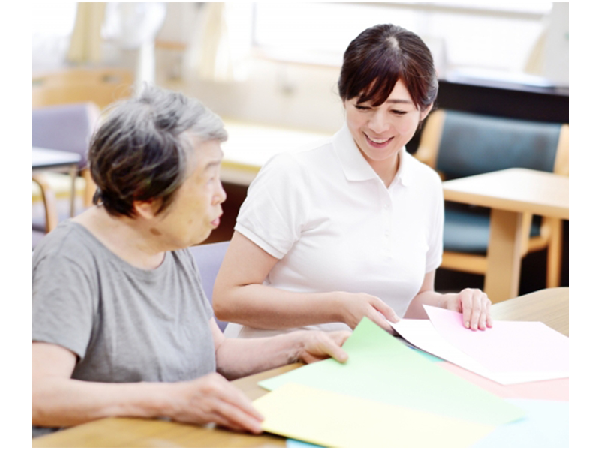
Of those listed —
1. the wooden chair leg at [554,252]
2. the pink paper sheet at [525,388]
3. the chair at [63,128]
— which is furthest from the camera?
the chair at [63,128]

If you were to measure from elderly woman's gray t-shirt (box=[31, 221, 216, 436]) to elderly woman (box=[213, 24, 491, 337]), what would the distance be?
0.31 m

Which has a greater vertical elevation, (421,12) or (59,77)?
(421,12)

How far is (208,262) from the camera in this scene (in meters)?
1.71

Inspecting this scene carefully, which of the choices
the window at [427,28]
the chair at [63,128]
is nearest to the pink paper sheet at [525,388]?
the chair at [63,128]

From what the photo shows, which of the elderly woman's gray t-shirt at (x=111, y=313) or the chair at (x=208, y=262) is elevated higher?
the elderly woman's gray t-shirt at (x=111, y=313)

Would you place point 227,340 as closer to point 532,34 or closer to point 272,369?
point 272,369

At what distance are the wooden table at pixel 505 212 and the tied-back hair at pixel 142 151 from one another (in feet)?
6.10

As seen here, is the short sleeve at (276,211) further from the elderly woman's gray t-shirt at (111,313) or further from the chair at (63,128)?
the chair at (63,128)

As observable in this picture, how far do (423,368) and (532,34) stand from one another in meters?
4.17

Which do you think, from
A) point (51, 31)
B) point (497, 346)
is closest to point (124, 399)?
point (497, 346)

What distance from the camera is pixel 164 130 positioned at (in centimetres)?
114

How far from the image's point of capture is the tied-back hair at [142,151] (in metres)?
1.12

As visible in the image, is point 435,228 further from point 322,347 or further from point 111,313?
point 111,313

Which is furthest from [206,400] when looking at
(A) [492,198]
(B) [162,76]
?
(B) [162,76]
